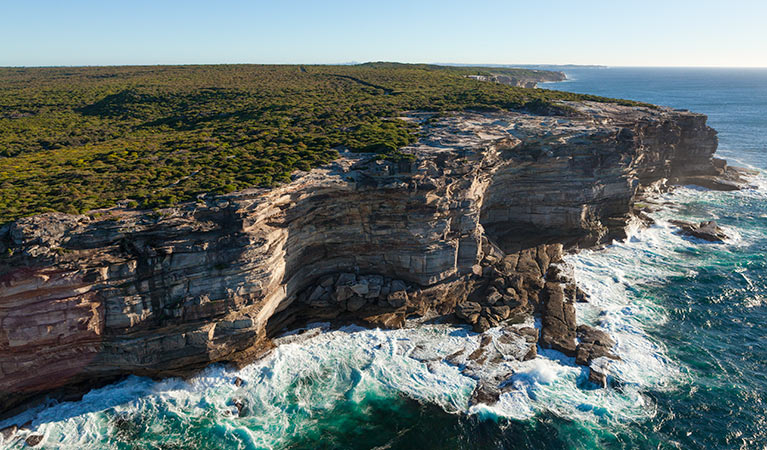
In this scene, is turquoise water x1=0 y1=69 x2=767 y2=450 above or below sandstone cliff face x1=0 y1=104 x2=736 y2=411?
below

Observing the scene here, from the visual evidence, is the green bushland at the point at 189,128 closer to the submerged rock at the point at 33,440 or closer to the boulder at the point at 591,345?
the submerged rock at the point at 33,440

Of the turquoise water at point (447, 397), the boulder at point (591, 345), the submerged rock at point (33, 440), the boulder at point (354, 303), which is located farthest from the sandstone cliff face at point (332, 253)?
the submerged rock at point (33, 440)

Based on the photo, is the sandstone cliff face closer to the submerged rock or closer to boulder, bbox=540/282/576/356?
boulder, bbox=540/282/576/356

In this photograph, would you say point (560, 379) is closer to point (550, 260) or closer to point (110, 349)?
point (550, 260)

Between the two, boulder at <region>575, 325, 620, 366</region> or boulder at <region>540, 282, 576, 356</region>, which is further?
boulder at <region>540, 282, 576, 356</region>

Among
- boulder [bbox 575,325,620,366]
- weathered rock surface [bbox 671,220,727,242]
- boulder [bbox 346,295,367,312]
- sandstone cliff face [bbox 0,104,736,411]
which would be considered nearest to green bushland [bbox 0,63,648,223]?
sandstone cliff face [bbox 0,104,736,411]

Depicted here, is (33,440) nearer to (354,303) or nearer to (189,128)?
(354,303)

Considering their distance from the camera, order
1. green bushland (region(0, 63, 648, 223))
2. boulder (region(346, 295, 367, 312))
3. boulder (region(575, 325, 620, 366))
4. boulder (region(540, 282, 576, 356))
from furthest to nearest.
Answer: boulder (region(346, 295, 367, 312)), boulder (region(540, 282, 576, 356)), green bushland (region(0, 63, 648, 223)), boulder (region(575, 325, 620, 366))

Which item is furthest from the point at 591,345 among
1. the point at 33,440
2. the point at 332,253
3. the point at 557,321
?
the point at 33,440
